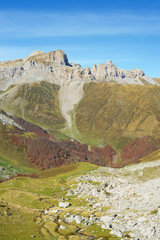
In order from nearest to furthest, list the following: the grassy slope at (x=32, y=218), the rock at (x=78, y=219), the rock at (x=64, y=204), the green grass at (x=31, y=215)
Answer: the grassy slope at (x=32, y=218) → the green grass at (x=31, y=215) → the rock at (x=78, y=219) → the rock at (x=64, y=204)

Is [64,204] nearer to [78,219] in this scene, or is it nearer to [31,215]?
[31,215]

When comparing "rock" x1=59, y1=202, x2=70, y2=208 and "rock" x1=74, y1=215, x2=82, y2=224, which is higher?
"rock" x1=74, y1=215, x2=82, y2=224

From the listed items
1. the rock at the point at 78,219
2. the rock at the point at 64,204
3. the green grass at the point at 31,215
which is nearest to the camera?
the green grass at the point at 31,215

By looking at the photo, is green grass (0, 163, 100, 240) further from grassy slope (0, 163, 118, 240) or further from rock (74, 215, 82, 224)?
rock (74, 215, 82, 224)

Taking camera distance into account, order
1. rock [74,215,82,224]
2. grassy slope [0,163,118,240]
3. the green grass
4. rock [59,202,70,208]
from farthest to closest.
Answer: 1. rock [59,202,70,208]
2. rock [74,215,82,224]
3. the green grass
4. grassy slope [0,163,118,240]

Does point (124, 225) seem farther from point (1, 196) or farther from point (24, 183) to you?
point (24, 183)

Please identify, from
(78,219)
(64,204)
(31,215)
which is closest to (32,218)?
(31,215)

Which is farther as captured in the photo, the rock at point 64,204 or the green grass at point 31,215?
the rock at point 64,204

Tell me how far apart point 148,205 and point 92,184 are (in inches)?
1609

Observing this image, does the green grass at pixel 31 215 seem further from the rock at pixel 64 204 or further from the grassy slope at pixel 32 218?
the rock at pixel 64 204

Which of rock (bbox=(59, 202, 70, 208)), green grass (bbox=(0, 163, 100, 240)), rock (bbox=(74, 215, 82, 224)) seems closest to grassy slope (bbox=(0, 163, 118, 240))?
green grass (bbox=(0, 163, 100, 240))

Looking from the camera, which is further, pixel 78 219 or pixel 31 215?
pixel 31 215

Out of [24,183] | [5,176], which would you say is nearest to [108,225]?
[24,183]

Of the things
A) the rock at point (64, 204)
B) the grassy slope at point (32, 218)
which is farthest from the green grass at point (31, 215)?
the rock at point (64, 204)
